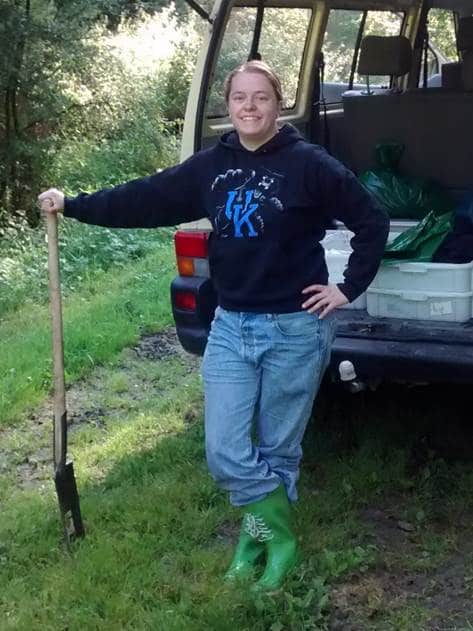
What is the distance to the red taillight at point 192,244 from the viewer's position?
4039mm

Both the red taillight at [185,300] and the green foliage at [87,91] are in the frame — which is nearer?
the red taillight at [185,300]

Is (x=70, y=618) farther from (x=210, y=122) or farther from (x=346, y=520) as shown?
(x=210, y=122)

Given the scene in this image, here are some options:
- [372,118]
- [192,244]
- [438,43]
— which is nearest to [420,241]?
[192,244]

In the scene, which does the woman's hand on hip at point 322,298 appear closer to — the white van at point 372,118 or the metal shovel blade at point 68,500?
the white van at point 372,118

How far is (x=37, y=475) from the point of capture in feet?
14.2

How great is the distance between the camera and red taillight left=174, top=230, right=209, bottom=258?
4039 millimetres

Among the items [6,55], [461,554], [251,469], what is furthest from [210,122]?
[6,55]

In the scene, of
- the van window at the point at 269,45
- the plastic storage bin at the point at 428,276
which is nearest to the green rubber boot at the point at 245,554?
the plastic storage bin at the point at 428,276

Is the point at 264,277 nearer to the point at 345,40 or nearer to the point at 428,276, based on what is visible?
the point at 428,276

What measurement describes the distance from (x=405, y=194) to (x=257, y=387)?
221 cm

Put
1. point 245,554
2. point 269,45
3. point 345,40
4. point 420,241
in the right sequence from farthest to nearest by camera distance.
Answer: point 345,40 → point 269,45 → point 420,241 → point 245,554

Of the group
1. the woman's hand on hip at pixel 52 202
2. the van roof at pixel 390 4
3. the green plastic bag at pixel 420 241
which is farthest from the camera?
the van roof at pixel 390 4

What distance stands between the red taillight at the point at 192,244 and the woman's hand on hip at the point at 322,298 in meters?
1.03

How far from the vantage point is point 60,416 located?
11.3 ft
